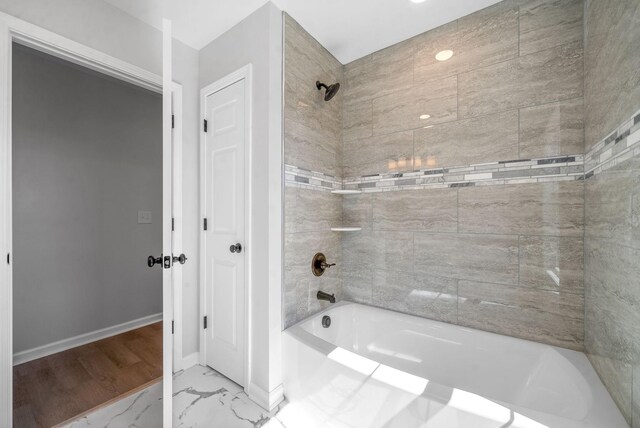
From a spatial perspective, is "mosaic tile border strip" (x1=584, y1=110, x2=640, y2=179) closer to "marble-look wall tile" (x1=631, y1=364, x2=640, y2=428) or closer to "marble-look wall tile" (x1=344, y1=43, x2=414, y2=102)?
"marble-look wall tile" (x1=631, y1=364, x2=640, y2=428)

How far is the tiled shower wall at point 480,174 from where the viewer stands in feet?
4.70

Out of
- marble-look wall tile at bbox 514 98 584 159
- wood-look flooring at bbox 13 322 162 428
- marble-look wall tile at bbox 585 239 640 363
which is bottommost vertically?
wood-look flooring at bbox 13 322 162 428

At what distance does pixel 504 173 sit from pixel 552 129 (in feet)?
1.04

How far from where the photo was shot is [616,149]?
3.32 feet

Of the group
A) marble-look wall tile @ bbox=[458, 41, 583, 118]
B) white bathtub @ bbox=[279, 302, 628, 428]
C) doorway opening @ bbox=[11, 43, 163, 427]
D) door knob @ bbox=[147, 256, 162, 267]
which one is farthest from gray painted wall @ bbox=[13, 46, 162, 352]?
marble-look wall tile @ bbox=[458, 41, 583, 118]

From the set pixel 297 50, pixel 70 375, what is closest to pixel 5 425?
pixel 70 375

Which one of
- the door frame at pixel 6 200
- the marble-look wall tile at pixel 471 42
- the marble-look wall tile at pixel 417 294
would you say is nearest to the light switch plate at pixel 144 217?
the door frame at pixel 6 200

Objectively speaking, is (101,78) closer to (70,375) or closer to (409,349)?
(70,375)

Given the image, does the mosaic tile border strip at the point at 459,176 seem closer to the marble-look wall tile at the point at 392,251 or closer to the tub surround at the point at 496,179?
the tub surround at the point at 496,179

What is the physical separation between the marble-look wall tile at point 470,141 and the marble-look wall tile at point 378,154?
8 centimetres

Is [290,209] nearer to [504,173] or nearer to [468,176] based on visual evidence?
[468,176]

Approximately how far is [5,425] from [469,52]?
3.36 m

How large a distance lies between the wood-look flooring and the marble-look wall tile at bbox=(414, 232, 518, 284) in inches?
85.0

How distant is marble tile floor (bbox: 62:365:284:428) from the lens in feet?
4.85
